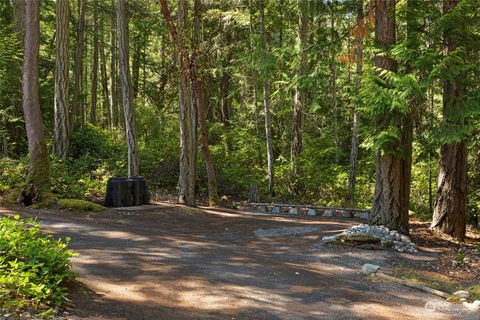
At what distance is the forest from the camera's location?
7.70 m

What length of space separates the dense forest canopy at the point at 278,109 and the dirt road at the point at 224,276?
2831 millimetres

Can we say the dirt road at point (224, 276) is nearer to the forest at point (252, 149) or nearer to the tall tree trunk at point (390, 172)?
the forest at point (252, 149)

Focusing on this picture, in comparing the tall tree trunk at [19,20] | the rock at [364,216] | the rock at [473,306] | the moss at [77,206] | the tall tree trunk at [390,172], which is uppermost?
the tall tree trunk at [19,20]

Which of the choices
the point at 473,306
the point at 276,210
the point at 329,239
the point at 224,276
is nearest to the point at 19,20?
the point at 276,210

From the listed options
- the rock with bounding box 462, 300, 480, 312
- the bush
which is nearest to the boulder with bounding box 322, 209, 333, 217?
the rock with bounding box 462, 300, 480, 312

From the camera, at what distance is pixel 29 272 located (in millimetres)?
4715

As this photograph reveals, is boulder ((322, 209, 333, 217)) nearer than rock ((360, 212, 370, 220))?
No

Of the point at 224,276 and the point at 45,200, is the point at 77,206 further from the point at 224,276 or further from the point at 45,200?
the point at 224,276

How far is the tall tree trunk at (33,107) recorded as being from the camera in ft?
39.4

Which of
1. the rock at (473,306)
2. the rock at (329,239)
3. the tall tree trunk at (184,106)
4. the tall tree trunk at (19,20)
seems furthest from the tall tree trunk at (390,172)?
the tall tree trunk at (19,20)

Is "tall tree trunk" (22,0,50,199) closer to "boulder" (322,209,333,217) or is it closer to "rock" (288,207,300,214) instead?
"rock" (288,207,300,214)

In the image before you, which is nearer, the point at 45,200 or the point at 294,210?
the point at 45,200

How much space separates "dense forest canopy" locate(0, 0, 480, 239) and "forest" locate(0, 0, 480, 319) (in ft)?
0.20

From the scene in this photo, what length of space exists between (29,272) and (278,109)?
1780cm
